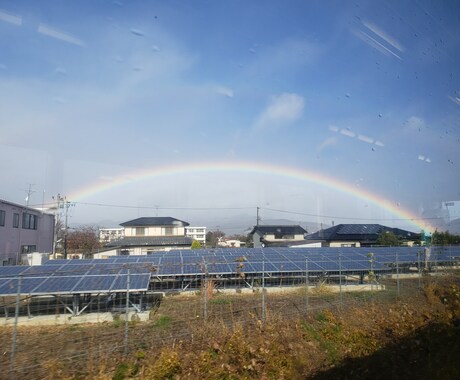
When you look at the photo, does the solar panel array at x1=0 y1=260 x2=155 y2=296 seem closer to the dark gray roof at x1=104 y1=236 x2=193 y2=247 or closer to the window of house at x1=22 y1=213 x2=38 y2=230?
the window of house at x1=22 y1=213 x2=38 y2=230

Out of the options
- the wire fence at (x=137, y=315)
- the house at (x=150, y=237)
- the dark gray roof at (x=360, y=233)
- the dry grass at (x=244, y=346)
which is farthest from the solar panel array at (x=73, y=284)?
the dark gray roof at (x=360, y=233)

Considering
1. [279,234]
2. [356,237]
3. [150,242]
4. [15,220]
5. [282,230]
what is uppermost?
[15,220]

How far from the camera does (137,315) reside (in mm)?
9211

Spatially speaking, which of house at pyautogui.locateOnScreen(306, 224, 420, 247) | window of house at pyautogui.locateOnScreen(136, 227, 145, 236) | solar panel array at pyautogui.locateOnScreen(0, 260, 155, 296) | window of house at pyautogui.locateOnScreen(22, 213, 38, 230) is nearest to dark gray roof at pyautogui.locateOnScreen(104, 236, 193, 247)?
window of house at pyautogui.locateOnScreen(136, 227, 145, 236)

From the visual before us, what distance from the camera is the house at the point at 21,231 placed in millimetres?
24317

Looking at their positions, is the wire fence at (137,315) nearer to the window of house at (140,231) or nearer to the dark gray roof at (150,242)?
the dark gray roof at (150,242)

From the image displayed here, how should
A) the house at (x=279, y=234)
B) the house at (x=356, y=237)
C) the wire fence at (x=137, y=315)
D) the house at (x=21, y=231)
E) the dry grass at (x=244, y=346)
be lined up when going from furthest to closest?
the house at (x=279, y=234), the house at (x=356, y=237), the house at (x=21, y=231), the wire fence at (x=137, y=315), the dry grass at (x=244, y=346)

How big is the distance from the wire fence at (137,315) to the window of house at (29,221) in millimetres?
18088

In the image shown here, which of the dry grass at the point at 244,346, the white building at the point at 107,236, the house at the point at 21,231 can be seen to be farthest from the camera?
the white building at the point at 107,236

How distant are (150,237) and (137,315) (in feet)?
109

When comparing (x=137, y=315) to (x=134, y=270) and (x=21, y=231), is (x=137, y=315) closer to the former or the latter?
(x=134, y=270)

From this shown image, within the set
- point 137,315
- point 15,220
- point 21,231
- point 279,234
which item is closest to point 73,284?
point 137,315

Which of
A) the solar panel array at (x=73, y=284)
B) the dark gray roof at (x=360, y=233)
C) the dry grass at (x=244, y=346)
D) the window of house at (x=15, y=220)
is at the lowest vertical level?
the dry grass at (x=244, y=346)

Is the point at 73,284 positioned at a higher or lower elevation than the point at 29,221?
lower
